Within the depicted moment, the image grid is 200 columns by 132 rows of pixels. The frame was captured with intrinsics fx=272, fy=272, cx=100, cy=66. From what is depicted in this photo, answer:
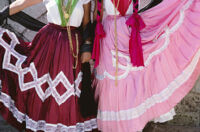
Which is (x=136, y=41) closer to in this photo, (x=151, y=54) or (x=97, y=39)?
(x=151, y=54)

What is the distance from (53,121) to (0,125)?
0.85 meters

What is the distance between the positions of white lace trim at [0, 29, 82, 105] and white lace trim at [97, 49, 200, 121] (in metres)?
0.45

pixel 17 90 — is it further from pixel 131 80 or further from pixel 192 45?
pixel 192 45

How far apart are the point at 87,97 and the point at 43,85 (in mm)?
427

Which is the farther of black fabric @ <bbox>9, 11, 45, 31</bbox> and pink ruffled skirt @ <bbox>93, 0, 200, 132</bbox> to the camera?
black fabric @ <bbox>9, 11, 45, 31</bbox>

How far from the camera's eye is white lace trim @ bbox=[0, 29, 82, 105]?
253cm

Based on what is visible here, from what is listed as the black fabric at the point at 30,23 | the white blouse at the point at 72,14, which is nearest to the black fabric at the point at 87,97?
the white blouse at the point at 72,14

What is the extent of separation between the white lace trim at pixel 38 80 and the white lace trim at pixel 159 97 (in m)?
0.45

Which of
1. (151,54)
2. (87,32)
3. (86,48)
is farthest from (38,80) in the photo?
(151,54)

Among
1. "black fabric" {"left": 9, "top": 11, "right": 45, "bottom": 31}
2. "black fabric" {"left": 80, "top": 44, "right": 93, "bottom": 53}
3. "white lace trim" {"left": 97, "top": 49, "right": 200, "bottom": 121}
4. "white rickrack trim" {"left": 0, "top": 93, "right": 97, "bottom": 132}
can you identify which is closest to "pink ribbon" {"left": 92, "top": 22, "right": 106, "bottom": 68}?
"black fabric" {"left": 80, "top": 44, "right": 93, "bottom": 53}

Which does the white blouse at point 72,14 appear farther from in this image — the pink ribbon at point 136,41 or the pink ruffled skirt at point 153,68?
the pink ribbon at point 136,41

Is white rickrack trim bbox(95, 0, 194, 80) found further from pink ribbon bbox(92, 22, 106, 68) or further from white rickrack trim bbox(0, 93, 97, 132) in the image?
white rickrack trim bbox(0, 93, 97, 132)

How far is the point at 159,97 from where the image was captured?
2463 mm

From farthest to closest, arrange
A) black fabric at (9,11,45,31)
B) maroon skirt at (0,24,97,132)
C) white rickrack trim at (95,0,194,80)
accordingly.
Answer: black fabric at (9,11,45,31) → maroon skirt at (0,24,97,132) → white rickrack trim at (95,0,194,80)
